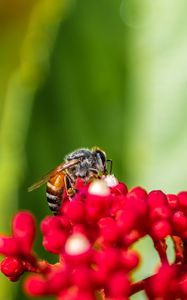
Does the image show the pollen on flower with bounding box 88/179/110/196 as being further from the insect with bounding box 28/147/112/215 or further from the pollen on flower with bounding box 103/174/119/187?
the insect with bounding box 28/147/112/215

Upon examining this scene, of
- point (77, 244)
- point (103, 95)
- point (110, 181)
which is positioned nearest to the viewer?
point (77, 244)

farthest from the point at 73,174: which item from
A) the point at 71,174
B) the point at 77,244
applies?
the point at 77,244

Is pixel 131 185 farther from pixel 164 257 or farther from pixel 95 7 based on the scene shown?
pixel 164 257

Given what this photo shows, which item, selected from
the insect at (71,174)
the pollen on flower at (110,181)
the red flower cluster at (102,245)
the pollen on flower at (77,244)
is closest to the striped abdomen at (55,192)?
the insect at (71,174)

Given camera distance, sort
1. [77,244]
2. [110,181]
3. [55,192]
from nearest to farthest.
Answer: [77,244] < [110,181] < [55,192]

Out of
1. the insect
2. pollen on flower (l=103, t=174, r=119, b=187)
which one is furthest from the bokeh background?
pollen on flower (l=103, t=174, r=119, b=187)

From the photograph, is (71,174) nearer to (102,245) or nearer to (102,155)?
(102,155)

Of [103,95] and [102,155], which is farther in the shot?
[103,95]
